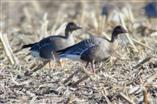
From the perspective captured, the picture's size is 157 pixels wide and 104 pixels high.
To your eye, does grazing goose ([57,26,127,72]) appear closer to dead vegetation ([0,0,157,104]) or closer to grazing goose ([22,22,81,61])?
dead vegetation ([0,0,157,104])

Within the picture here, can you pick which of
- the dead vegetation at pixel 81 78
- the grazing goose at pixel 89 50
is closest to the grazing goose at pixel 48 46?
the dead vegetation at pixel 81 78

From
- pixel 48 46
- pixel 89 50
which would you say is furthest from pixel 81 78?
pixel 48 46

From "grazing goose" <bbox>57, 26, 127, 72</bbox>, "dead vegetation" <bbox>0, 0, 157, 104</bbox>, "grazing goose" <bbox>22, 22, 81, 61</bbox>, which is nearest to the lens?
"dead vegetation" <bbox>0, 0, 157, 104</bbox>

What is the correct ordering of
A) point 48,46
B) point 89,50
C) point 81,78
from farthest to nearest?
point 48,46 < point 89,50 < point 81,78

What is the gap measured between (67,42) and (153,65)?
107 inches

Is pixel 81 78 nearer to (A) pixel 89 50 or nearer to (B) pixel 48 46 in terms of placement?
(A) pixel 89 50

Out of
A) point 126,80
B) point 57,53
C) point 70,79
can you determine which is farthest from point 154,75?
point 57,53

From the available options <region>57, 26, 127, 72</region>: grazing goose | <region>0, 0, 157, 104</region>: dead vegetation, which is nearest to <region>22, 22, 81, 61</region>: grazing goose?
<region>0, 0, 157, 104</region>: dead vegetation

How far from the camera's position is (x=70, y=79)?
10555 mm

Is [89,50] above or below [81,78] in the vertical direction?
below

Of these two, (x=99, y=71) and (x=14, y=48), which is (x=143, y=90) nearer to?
(x=99, y=71)

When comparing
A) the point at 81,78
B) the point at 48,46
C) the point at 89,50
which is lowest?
the point at 48,46

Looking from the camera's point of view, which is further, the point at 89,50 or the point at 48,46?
the point at 48,46

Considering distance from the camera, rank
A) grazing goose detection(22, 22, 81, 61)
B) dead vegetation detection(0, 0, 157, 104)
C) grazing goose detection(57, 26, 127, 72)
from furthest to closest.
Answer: grazing goose detection(22, 22, 81, 61)
grazing goose detection(57, 26, 127, 72)
dead vegetation detection(0, 0, 157, 104)
